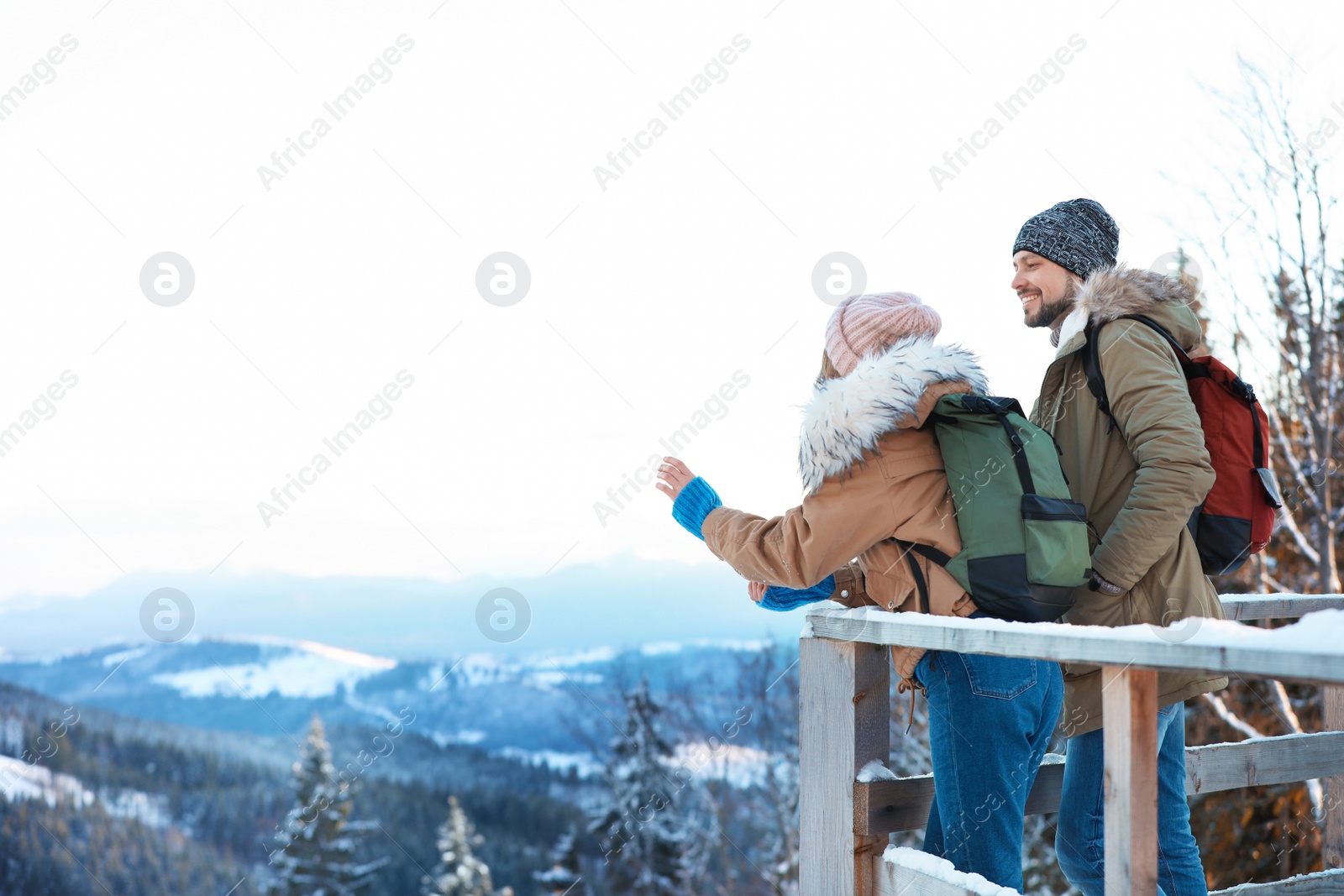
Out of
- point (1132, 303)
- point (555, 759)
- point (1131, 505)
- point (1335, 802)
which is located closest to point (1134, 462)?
point (1131, 505)

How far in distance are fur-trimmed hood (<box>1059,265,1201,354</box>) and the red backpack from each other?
0.10ft

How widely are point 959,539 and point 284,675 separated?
7785cm

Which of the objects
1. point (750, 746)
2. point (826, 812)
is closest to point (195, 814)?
point (750, 746)

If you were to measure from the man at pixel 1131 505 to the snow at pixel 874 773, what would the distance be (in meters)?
0.35

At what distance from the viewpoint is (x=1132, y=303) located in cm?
191

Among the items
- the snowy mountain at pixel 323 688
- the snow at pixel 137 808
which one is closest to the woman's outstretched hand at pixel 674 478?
the snowy mountain at pixel 323 688

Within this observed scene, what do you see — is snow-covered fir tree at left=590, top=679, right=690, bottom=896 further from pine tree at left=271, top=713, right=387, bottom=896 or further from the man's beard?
the man's beard

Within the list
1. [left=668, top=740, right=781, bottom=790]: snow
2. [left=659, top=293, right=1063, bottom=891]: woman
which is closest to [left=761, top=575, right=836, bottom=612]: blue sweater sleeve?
[left=659, top=293, right=1063, bottom=891]: woman

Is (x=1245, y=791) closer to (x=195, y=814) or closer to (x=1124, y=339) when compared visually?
(x=1124, y=339)

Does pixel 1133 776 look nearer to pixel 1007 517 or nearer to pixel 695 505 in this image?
pixel 1007 517

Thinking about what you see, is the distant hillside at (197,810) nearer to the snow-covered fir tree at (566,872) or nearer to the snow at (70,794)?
the snow at (70,794)

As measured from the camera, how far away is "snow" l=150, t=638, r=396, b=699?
68.1 m

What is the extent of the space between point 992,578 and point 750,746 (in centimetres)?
2218

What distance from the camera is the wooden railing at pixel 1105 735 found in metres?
1.15
